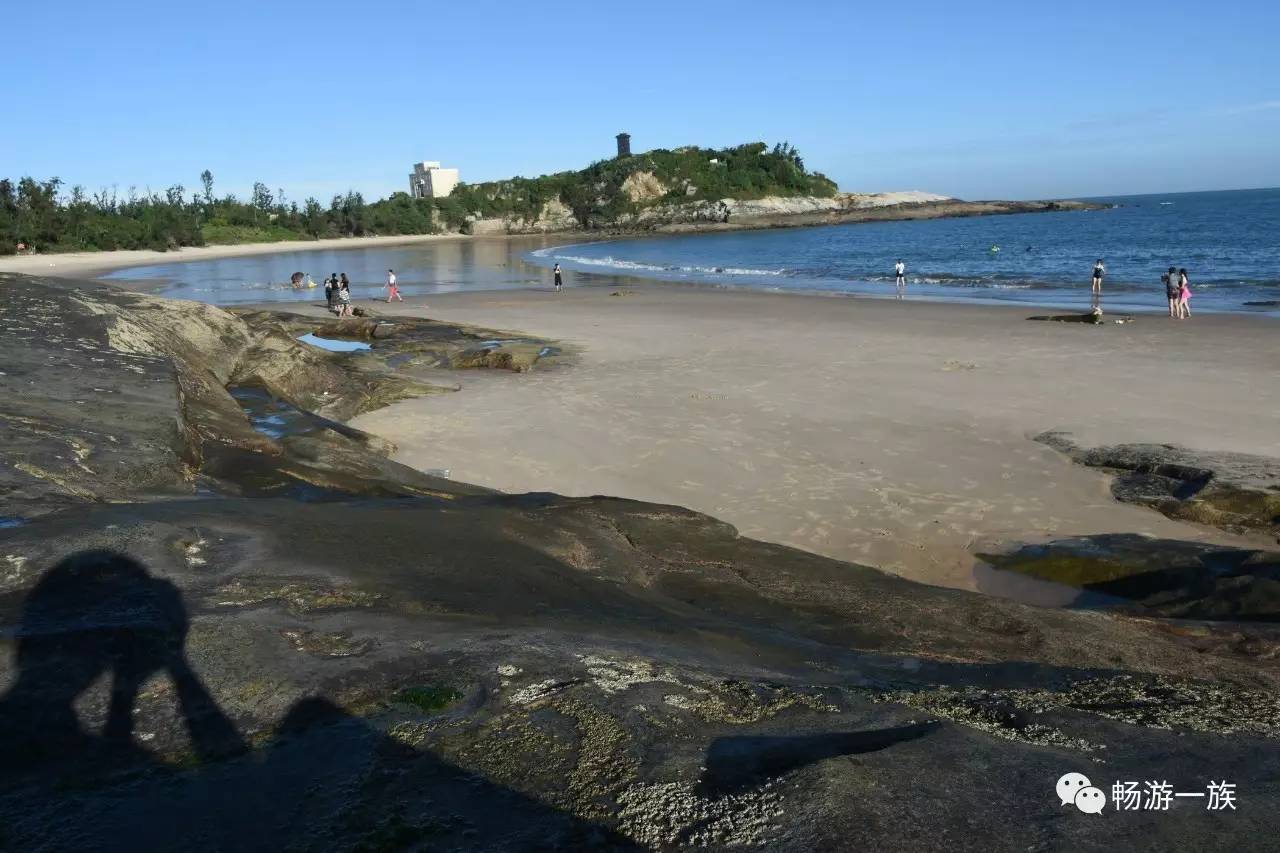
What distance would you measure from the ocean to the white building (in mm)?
86546

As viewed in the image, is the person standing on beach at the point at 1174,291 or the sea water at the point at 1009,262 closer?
the person standing on beach at the point at 1174,291

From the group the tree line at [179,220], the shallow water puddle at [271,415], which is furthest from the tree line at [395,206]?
the shallow water puddle at [271,415]

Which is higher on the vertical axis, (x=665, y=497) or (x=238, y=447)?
(x=238, y=447)

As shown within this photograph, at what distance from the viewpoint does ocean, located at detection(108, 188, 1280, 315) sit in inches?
1351

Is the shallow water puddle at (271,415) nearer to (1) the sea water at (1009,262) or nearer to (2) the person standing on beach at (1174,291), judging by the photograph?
(2) the person standing on beach at (1174,291)

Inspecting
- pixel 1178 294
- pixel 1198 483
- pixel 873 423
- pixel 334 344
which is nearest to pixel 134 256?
pixel 334 344

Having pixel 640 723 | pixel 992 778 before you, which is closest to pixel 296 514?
pixel 640 723

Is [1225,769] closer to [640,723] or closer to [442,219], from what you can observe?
[640,723]

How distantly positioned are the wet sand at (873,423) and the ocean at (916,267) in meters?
10.9

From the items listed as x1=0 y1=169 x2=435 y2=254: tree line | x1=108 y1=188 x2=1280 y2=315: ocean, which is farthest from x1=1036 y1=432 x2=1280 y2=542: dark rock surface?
x1=0 y1=169 x2=435 y2=254: tree line

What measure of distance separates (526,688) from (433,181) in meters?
168

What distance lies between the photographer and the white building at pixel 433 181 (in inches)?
6334

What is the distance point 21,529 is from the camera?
4.85 m

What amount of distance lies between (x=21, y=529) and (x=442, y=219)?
136m
